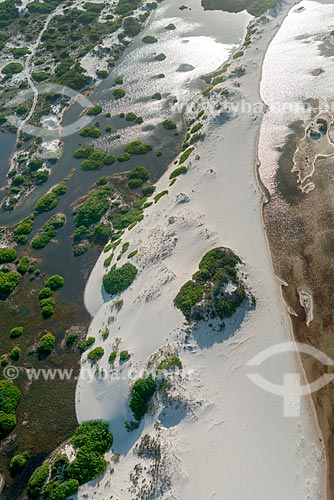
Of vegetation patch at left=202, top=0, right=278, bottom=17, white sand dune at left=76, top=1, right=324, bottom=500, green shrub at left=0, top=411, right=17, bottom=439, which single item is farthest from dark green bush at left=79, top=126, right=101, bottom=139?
green shrub at left=0, top=411, right=17, bottom=439

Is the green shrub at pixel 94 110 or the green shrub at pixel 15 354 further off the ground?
the green shrub at pixel 94 110


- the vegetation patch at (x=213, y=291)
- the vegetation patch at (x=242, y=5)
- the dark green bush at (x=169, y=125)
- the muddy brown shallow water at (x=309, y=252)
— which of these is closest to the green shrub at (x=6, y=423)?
the vegetation patch at (x=213, y=291)

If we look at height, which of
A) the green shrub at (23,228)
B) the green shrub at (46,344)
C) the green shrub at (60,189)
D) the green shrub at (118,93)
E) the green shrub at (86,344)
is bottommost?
the green shrub at (86,344)

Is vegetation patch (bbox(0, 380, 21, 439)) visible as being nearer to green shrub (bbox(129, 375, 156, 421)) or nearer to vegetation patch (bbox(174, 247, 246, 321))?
green shrub (bbox(129, 375, 156, 421))

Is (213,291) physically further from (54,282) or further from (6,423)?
(6,423)

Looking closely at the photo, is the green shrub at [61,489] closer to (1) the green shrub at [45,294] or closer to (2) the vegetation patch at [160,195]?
(1) the green shrub at [45,294]

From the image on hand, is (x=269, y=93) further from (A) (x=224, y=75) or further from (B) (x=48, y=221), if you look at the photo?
(B) (x=48, y=221)
